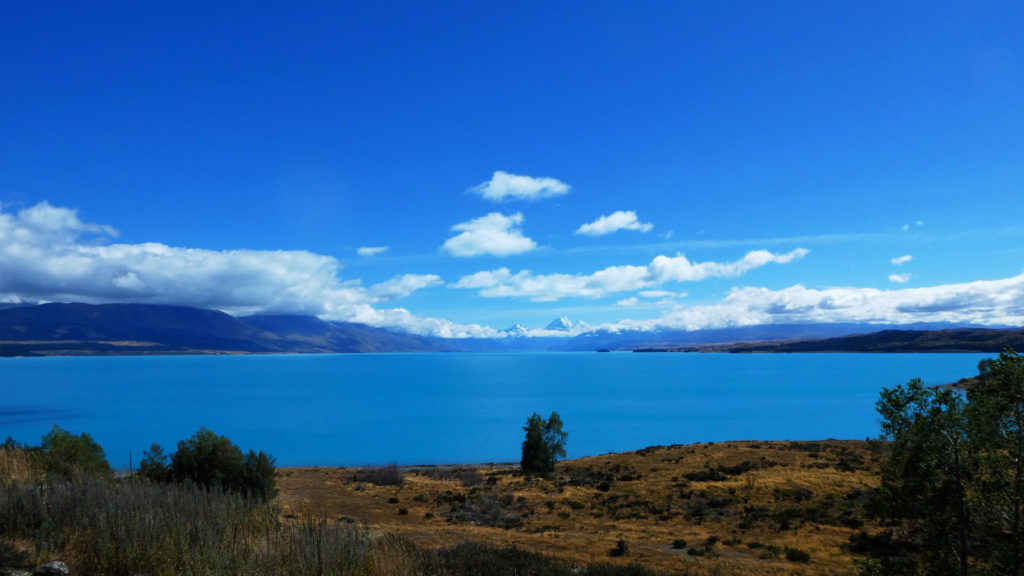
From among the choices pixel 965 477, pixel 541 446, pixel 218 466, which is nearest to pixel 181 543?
pixel 965 477

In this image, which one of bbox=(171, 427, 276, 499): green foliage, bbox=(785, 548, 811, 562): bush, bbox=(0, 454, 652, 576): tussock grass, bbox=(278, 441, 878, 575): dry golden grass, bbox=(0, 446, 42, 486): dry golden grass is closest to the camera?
bbox=(0, 454, 652, 576): tussock grass

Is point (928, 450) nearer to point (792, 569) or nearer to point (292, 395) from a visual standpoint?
point (792, 569)

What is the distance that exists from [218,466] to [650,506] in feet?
80.7

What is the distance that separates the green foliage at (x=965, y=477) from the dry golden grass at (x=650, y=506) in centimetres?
445

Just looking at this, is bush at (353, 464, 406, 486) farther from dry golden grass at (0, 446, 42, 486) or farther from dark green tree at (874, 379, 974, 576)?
dark green tree at (874, 379, 974, 576)

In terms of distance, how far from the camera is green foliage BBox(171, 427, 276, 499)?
23312 mm

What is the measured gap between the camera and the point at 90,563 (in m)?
7.16

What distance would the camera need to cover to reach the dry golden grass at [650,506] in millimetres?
19828

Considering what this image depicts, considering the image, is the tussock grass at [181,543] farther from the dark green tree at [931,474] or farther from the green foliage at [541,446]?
the green foliage at [541,446]

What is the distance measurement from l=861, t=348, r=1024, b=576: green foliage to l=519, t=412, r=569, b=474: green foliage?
39.8m

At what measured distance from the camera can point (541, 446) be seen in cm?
4859

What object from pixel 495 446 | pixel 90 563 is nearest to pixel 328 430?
pixel 495 446

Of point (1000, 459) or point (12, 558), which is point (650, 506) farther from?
point (12, 558)

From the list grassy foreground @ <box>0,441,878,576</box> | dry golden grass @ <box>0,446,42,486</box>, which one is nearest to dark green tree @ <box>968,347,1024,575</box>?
grassy foreground @ <box>0,441,878,576</box>
